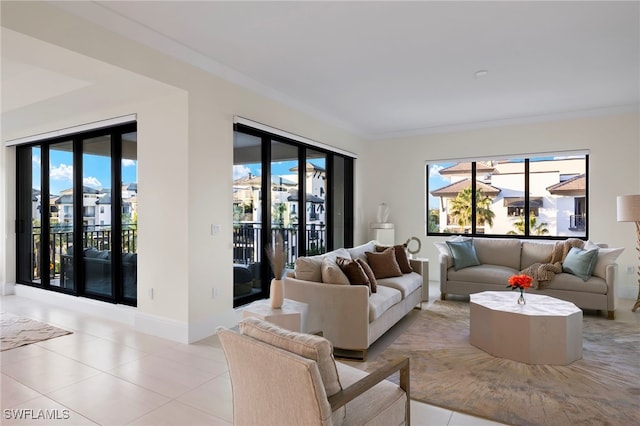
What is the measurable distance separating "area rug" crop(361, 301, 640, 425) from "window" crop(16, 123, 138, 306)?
3.38 metres

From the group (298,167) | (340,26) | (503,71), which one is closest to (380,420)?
(340,26)

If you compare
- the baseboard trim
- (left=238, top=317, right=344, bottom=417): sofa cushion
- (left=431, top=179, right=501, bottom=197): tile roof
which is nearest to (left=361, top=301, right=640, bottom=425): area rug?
(left=238, top=317, right=344, bottom=417): sofa cushion

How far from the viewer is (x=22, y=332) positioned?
406 centimetres

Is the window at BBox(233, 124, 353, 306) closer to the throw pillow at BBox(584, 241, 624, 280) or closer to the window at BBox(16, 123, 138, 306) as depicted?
the window at BBox(16, 123, 138, 306)

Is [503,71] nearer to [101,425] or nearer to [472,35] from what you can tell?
[472,35]

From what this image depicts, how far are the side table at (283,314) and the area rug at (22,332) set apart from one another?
Answer: 2454mm

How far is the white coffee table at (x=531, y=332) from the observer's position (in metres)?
3.26

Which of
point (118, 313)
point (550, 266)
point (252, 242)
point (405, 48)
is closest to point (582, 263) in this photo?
point (550, 266)

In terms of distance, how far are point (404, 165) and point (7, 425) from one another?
6636 mm

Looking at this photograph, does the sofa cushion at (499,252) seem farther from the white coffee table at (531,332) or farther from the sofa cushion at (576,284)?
the white coffee table at (531,332)

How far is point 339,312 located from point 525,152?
16.0 feet

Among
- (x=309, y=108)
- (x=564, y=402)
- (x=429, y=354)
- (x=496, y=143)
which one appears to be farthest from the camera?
(x=496, y=143)

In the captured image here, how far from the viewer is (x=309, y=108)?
5.65m

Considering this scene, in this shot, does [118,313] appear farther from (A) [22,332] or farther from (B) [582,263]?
(B) [582,263]
